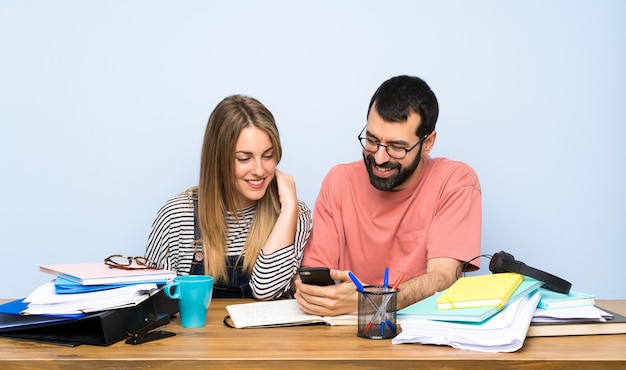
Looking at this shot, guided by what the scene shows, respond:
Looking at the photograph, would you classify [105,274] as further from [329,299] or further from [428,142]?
[428,142]

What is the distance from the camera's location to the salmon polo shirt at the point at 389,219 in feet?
6.72

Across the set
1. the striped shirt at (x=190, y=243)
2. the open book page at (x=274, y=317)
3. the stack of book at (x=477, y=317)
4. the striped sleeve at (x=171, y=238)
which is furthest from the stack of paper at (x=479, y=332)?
the striped sleeve at (x=171, y=238)

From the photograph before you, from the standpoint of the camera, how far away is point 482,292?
4.68ft

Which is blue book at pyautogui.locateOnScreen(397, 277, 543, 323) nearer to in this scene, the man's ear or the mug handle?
the mug handle

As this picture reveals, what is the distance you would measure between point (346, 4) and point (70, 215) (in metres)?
1.48

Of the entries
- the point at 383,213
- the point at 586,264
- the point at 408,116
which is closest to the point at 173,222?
the point at 383,213

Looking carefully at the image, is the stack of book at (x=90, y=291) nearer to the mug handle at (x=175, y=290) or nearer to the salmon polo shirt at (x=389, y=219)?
the mug handle at (x=175, y=290)

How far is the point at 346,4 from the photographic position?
2.76 meters

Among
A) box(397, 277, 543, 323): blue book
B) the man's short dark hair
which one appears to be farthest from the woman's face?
box(397, 277, 543, 323): blue book

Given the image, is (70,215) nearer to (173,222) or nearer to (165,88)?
(165,88)

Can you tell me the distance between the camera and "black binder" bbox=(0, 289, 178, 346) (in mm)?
1337

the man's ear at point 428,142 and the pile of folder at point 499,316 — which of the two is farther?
the man's ear at point 428,142

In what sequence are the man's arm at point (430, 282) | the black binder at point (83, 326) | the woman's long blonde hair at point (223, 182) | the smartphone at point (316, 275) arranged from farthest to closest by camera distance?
the woman's long blonde hair at point (223, 182) < the man's arm at point (430, 282) < the smartphone at point (316, 275) < the black binder at point (83, 326)

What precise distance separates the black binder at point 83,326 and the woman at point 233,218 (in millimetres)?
648
